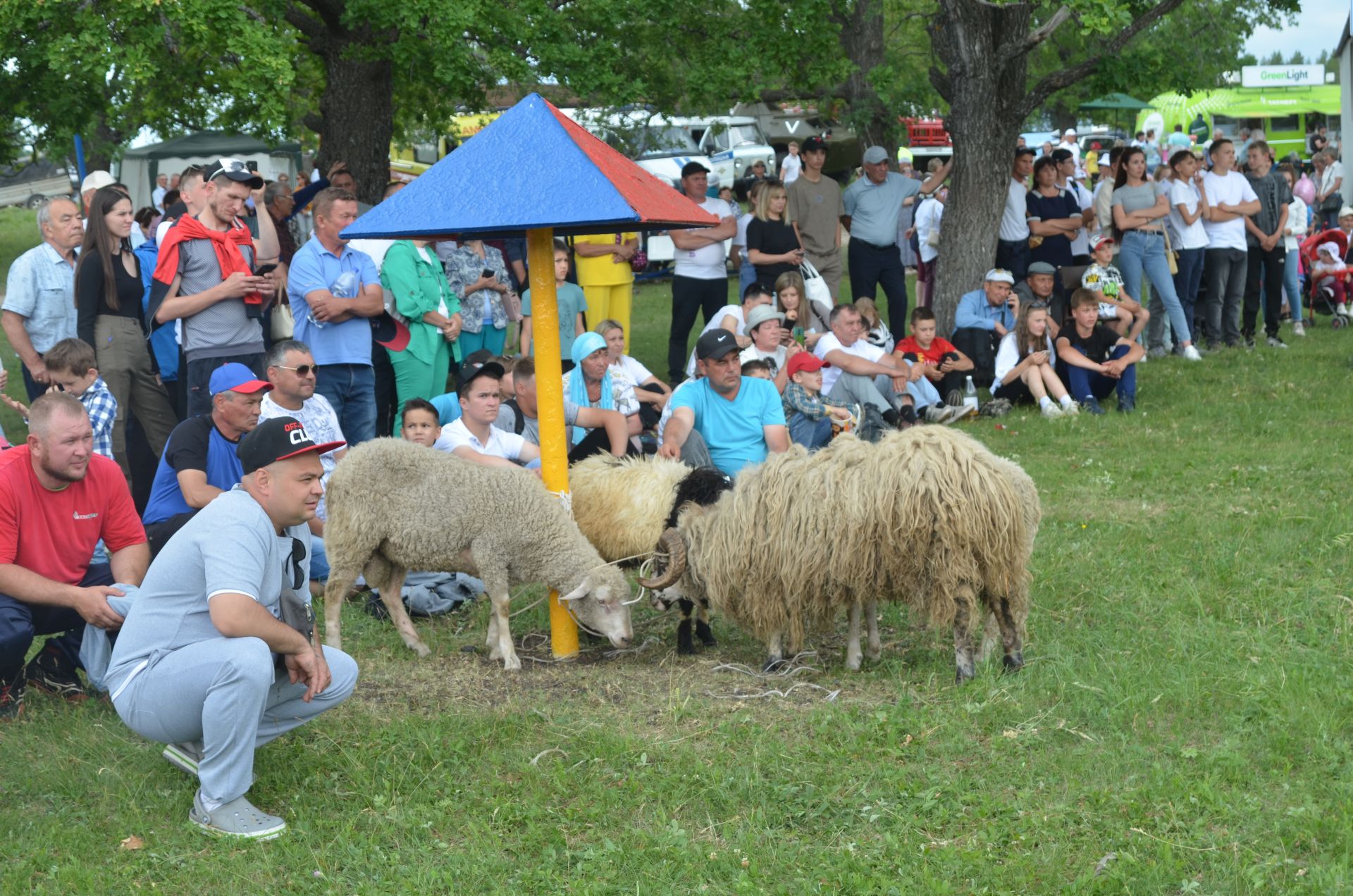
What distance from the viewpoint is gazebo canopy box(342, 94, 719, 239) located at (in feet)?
18.9

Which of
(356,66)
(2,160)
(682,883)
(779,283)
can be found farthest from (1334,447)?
(2,160)

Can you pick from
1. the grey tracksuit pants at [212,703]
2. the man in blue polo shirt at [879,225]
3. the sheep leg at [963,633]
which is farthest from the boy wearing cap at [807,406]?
the grey tracksuit pants at [212,703]

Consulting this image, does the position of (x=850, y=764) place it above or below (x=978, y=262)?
below

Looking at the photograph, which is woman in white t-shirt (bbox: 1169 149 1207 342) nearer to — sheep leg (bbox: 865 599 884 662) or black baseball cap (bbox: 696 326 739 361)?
black baseball cap (bbox: 696 326 739 361)

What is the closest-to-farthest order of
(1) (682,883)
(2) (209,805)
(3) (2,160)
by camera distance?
(1) (682,883), (2) (209,805), (3) (2,160)

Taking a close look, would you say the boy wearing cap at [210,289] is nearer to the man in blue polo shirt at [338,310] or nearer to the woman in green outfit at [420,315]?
the man in blue polo shirt at [338,310]

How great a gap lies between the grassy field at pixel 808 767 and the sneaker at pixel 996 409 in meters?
4.77

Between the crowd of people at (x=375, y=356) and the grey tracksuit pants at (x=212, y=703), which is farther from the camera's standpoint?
the crowd of people at (x=375, y=356)

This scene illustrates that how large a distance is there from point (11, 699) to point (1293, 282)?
14.7 m

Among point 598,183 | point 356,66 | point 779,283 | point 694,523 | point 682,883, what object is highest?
point 356,66

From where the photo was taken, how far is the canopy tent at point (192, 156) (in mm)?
23781

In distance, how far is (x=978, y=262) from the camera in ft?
43.5

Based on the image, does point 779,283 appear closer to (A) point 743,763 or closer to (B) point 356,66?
(B) point 356,66

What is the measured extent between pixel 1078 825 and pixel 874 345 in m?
7.54
